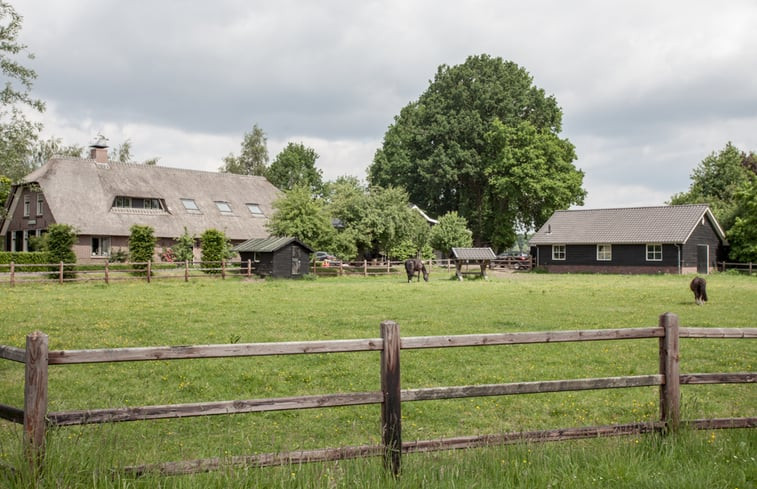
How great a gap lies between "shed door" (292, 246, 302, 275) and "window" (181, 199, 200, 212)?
1681 centimetres

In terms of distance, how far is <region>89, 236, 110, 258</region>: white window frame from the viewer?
45188mm

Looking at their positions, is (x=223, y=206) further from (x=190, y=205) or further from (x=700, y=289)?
(x=700, y=289)

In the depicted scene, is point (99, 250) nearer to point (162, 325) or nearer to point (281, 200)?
point (281, 200)

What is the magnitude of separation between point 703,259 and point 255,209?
36557 millimetres

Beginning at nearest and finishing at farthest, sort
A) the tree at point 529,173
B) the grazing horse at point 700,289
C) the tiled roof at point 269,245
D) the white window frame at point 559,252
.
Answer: the grazing horse at point 700,289, the tiled roof at point 269,245, the white window frame at point 559,252, the tree at point 529,173

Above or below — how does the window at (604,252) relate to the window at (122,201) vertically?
below

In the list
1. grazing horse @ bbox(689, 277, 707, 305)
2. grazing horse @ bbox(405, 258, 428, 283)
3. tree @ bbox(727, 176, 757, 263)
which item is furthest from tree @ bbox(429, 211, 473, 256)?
grazing horse @ bbox(689, 277, 707, 305)

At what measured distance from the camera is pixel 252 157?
81375mm

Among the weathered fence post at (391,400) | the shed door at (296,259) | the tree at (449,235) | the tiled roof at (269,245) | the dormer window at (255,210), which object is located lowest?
the weathered fence post at (391,400)

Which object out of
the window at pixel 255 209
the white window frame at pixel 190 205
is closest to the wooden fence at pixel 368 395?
the white window frame at pixel 190 205

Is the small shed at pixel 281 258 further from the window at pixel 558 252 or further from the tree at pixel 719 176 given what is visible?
the tree at pixel 719 176

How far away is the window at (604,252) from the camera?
50.3 meters

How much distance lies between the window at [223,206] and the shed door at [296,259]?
1697 cm

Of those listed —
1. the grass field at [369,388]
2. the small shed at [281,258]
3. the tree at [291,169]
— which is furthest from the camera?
the tree at [291,169]
